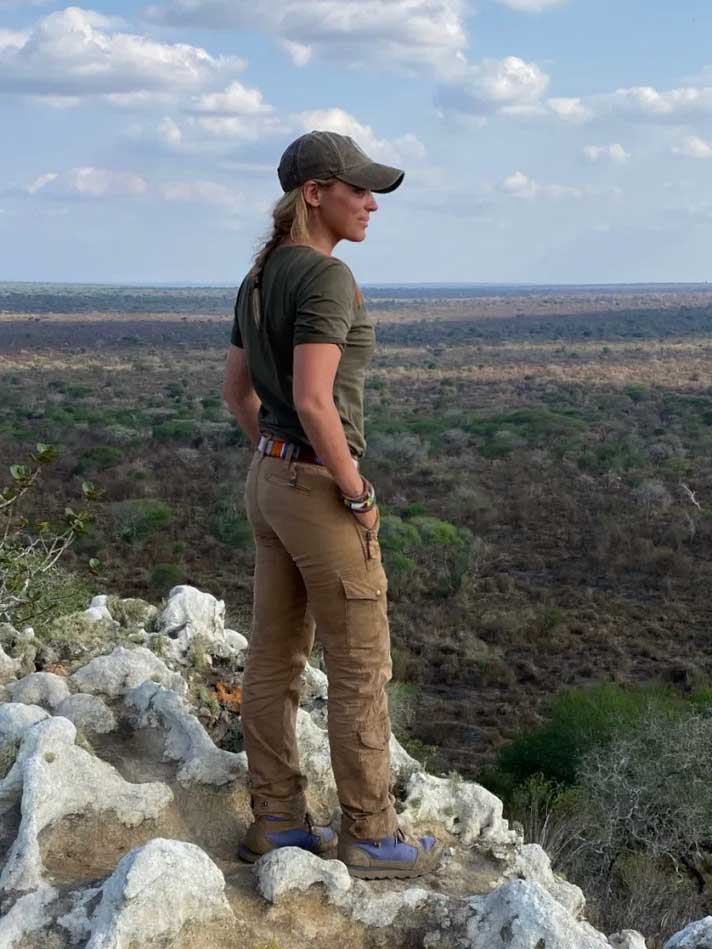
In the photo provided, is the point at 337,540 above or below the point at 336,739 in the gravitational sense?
above

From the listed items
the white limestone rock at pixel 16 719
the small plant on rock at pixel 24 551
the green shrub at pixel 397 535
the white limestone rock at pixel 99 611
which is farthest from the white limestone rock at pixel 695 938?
the green shrub at pixel 397 535

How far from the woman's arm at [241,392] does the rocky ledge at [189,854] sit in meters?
1.03

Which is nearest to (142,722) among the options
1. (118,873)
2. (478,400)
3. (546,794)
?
(118,873)

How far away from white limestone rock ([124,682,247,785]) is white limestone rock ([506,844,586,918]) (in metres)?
0.89

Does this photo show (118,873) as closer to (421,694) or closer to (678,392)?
(421,694)

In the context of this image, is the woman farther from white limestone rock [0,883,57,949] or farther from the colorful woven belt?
white limestone rock [0,883,57,949]

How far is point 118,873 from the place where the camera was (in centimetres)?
233

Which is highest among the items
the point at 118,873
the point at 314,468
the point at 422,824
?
the point at 314,468

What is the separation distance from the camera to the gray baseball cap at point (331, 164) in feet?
8.50

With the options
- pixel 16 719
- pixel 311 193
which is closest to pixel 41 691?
pixel 16 719

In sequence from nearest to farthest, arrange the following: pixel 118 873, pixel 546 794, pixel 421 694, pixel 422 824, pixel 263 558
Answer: pixel 118 873 → pixel 263 558 → pixel 422 824 → pixel 546 794 → pixel 421 694

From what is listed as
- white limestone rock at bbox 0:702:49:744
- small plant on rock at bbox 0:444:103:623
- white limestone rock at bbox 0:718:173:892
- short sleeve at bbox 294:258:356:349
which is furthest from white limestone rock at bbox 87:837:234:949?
small plant on rock at bbox 0:444:103:623

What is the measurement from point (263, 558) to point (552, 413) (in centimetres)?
2337

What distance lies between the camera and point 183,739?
11.1ft
